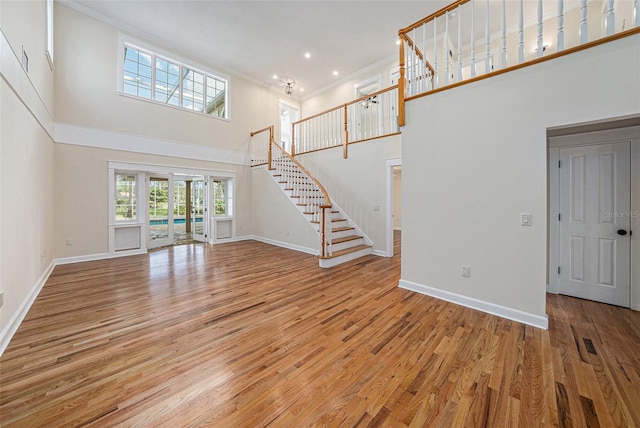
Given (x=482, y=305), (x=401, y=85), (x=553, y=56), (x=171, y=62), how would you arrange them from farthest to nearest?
1. (x=171, y=62)
2. (x=401, y=85)
3. (x=482, y=305)
4. (x=553, y=56)

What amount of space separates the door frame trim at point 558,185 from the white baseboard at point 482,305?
1.28 meters

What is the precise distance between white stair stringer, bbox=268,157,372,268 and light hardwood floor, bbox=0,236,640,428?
1719 mm

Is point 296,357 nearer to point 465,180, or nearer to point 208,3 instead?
point 465,180

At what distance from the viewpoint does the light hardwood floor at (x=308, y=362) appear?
1.47 metres

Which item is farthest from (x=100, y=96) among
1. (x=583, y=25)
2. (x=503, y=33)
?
(x=583, y=25)

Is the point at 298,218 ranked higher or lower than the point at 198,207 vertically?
lower

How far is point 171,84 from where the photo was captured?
20.7 ft

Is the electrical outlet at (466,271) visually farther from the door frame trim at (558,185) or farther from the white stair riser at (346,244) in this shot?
the white stair riser at (346,244)

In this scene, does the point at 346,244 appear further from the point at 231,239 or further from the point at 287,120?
the point at 287,120

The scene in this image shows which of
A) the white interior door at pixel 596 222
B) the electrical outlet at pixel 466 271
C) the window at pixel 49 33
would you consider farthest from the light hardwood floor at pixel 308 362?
the window at pixel 49 33

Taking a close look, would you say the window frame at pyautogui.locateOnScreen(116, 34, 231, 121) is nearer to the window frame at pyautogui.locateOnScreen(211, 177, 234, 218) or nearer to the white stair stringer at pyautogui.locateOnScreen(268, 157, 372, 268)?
the window frame at pyautogui.locateOnScreen(211, 177, 234, 218)

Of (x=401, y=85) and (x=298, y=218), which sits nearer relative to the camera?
(x=401, y=85)

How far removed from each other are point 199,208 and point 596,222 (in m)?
8.61

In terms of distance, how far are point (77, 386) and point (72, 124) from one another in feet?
17.8
